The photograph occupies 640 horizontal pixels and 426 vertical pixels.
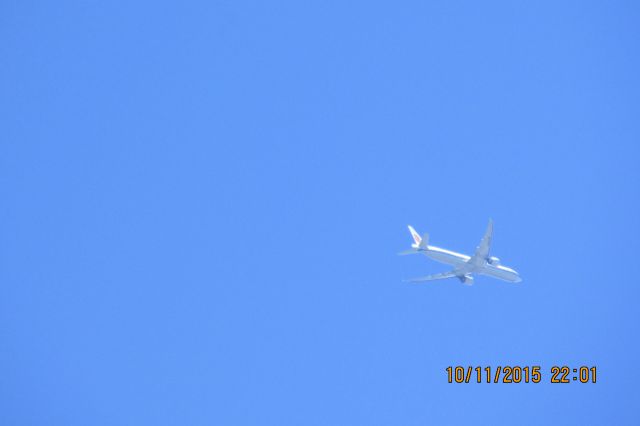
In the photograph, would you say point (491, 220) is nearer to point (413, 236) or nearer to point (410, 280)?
point (413, 236)

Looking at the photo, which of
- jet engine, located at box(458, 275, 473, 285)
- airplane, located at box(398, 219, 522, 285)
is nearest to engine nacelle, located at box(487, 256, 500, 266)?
airplane, located at box(398, 219, 522, 285)

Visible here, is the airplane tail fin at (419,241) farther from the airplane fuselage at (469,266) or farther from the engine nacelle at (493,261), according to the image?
the engine nacelle at (493,261)

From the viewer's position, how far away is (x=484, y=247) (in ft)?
324

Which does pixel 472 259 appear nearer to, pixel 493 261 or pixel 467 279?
pixel 493 261

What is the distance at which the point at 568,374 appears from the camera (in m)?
99.2

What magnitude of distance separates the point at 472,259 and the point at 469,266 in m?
1.41

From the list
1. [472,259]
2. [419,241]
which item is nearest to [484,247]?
[472,259]

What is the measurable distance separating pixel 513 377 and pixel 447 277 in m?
17.6

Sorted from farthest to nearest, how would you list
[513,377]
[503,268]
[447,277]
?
[447,277], [503,268], [513,377]

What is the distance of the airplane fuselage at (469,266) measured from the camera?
321 ft

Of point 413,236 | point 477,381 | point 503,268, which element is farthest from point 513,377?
point 413,236

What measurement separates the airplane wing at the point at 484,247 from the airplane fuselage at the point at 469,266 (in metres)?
0.82

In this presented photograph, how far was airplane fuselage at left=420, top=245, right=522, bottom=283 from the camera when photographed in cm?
9794

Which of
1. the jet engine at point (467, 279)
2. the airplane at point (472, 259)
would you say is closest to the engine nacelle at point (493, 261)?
the airplane at point (472, 259)
